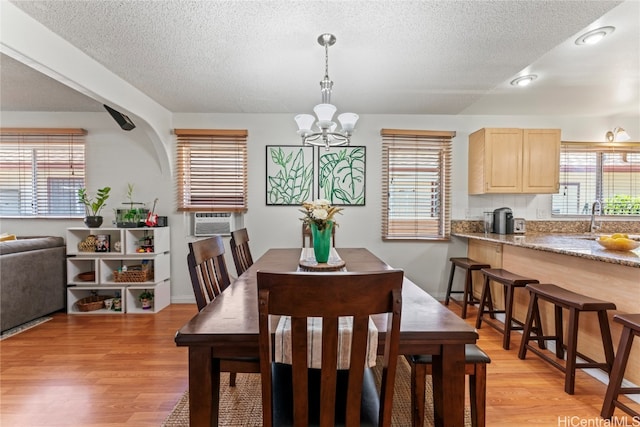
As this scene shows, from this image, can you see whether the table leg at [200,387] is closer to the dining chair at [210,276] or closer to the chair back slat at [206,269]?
the dining chair at [210,276]

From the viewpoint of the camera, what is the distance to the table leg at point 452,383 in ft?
3.59

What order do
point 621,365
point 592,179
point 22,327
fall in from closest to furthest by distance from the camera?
point 621,365 → point 22,327 → point 592,179

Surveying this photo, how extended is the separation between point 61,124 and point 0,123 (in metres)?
0.72

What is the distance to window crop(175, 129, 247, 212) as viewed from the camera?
3.81 metres

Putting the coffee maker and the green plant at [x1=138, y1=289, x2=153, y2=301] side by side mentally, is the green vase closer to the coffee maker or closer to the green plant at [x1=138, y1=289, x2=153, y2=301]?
the green plant at [x1=138, y1=289, x2=153, y2=301]

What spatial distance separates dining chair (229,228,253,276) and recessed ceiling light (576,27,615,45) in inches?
112

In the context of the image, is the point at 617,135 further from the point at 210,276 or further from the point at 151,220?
the point at 151,220

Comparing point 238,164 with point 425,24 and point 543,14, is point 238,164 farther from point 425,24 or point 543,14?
point 543,14

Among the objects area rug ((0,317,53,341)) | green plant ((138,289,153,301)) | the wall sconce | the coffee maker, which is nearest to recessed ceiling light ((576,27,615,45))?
the coffee maker

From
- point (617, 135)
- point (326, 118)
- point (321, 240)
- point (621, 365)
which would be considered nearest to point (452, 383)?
point (321, 240)

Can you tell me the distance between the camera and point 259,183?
385 cm

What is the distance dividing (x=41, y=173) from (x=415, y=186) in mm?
4599

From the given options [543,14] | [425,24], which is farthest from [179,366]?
[543,14]

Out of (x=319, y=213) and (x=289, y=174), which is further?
(x=289, y=174)
